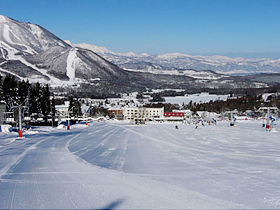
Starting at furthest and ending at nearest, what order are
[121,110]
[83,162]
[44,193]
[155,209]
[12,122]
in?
1. [121,110]
2. [12,122]
3. [83,162]
4. [44,193]
5. [155,209]

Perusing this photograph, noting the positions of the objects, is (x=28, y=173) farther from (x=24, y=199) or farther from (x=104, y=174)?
(x=24, y=199)

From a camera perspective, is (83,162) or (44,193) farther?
(83,162)

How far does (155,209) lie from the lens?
6.26 m

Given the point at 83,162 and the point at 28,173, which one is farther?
the point at 83,162

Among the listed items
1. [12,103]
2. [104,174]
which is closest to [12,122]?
[12,103]

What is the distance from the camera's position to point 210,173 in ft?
32.2

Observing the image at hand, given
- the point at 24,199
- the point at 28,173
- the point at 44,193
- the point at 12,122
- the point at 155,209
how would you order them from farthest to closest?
1. the point at 12,122
2. the point at 28,173
3. the point at 44,193
4. the point at 24,199
5. the point at 155,209

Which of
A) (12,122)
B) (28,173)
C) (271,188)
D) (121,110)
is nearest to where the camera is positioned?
(271,188)

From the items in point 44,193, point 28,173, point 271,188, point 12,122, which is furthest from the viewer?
point 12,122

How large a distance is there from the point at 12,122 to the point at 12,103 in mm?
3460

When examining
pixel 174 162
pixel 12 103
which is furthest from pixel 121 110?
pixel 174 162

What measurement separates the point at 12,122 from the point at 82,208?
129ft

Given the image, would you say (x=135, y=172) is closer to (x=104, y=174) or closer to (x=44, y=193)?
(x=104, y=174)

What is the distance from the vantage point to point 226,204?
664 centimetres
